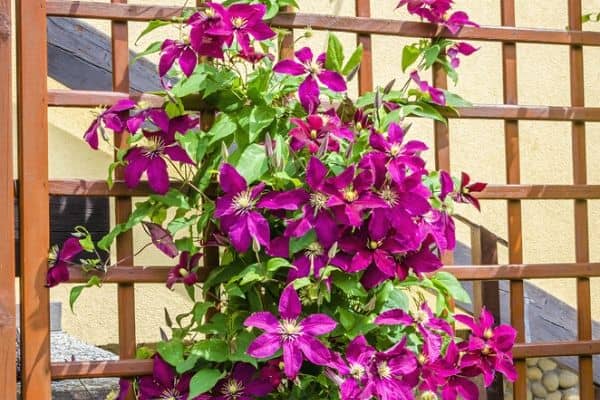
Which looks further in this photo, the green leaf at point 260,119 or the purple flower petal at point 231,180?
the green leaf at point 260,119

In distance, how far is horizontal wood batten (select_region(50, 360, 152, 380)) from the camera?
1.72 m

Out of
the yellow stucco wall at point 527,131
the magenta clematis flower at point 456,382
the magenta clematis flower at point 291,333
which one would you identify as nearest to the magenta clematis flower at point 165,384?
the magenta clematis flower at point 291,333

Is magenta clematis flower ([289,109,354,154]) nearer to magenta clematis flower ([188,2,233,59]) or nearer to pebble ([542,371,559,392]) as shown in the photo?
magenta clematis flower ([188,2,233,59])

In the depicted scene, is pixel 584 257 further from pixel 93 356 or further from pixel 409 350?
pixel 93 356

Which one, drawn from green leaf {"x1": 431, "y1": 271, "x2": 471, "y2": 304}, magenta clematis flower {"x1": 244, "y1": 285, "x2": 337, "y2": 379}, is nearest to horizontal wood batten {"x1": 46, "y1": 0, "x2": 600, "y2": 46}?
green leaf {"x1": 431, "y1": 271, "x2": 471, "y2": 304}

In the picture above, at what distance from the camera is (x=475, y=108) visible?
197 cm

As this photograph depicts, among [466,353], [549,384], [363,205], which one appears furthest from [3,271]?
[549,384]

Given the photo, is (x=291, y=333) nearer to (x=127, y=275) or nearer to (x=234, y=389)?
(x=234, y=389)

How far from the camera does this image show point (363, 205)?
155cm

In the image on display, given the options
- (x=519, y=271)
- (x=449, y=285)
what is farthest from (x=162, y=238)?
(x=519, y=271)

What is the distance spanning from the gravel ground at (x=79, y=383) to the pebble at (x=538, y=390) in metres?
1.57

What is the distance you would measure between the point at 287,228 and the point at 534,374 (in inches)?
71.6

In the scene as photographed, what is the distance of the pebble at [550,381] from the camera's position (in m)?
3.12

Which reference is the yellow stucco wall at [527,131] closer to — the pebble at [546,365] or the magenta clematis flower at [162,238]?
the pebble at [546,365]
